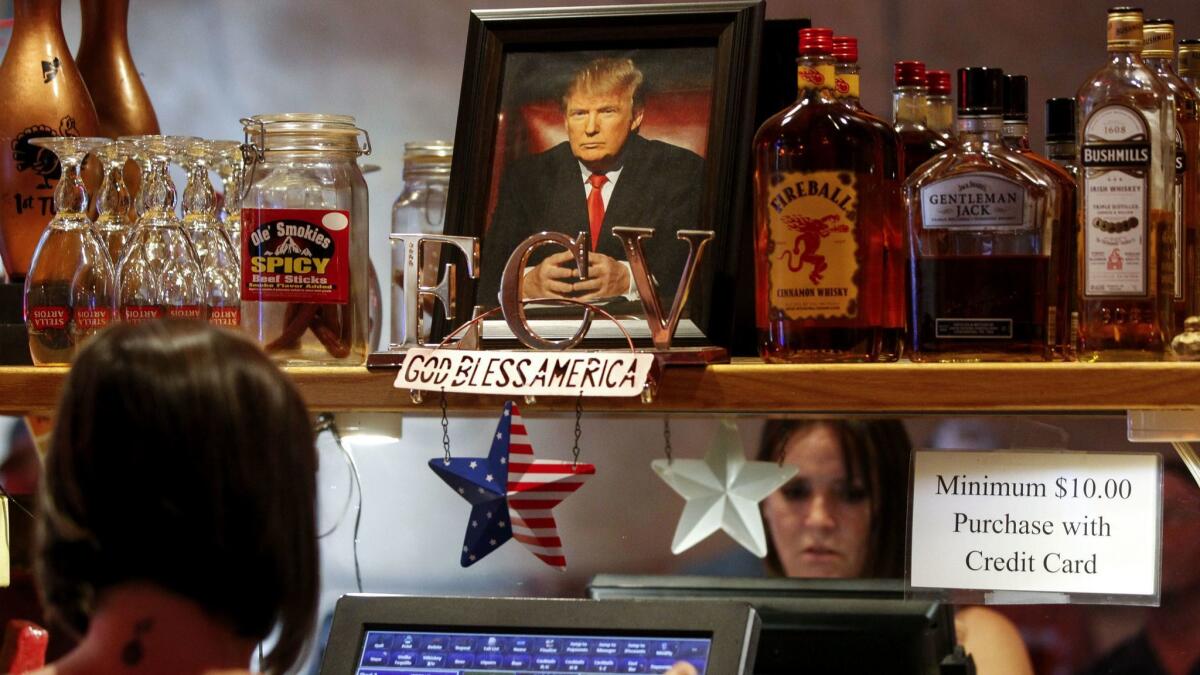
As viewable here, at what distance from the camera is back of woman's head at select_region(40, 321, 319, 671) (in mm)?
839

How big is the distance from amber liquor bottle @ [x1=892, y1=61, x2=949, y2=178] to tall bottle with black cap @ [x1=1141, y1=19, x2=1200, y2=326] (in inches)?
7.3

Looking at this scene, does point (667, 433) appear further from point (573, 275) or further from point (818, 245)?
point (818, 245)

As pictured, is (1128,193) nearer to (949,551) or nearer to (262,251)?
(949,551)

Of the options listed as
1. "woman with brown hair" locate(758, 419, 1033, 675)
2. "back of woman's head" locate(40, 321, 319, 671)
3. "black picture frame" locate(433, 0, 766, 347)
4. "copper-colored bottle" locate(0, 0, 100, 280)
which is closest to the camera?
"back of woman's head" locate(40, 321, 319, 671)

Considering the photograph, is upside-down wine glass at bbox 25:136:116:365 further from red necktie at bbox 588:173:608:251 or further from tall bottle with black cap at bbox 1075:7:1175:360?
tall bottle with black cap at bbox 1075:7:1175:360

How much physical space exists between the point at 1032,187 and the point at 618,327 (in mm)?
347

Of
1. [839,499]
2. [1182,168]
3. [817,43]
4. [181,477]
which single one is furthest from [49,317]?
[1182,168]

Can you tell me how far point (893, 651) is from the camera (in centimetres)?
145

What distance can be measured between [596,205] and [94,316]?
450mm

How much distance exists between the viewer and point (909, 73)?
1.32m

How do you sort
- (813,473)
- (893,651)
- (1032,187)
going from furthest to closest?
(813,473), (893,651), (1032,187)

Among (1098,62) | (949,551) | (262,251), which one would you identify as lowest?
(949,551)

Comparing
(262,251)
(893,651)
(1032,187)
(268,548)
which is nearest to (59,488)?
(268,548)

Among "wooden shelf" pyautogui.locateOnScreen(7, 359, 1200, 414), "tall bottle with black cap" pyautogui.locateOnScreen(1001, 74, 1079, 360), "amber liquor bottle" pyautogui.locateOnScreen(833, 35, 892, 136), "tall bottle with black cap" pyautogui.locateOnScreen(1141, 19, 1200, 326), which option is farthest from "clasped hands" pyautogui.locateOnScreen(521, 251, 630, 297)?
"tall bottle with black cap" pyautogui.locateOnScreen(1141, 19, 1200, 326)
